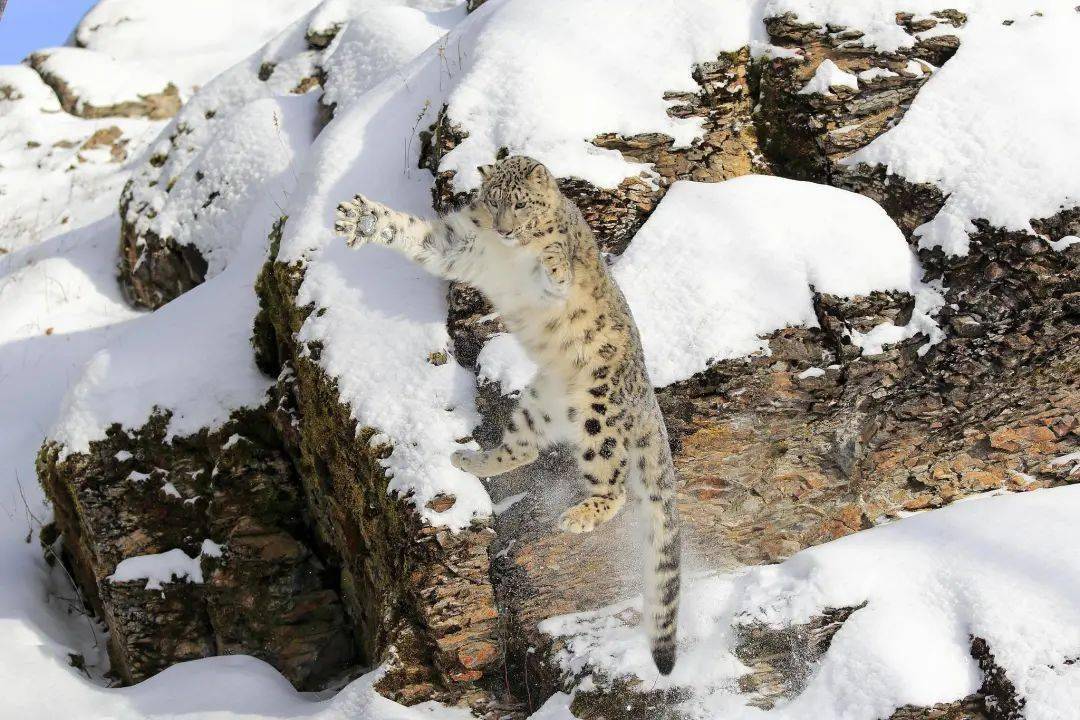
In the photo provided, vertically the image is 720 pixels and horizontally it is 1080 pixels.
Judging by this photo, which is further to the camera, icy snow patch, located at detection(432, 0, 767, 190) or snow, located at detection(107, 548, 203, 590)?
snow, located at detection(107, 548, 203, 590)

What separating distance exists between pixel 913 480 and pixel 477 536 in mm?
3123

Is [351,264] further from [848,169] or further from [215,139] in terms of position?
[215,139]

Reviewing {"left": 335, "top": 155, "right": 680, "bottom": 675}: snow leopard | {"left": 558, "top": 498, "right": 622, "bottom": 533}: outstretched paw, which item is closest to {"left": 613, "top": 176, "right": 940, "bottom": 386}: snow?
{"left": 335, "top": 155, "right": 680, "bottom": 675}: snow leopard

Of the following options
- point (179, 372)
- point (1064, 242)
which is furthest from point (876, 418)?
point (179, 372)

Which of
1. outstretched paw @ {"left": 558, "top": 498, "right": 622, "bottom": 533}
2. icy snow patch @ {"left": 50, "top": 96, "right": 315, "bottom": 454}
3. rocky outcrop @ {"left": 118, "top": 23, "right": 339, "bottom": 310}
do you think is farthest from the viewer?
rocky outcrop @ {"left": 118, "top": 23, "right": 339, "bottom": 310}

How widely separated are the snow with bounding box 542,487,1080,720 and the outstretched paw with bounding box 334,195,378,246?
2766 millimetres

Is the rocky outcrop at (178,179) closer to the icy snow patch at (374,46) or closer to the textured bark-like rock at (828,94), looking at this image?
the icy snow patch at (374,46)

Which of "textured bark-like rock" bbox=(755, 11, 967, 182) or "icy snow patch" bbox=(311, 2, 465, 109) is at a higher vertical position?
"textured bark-like rock" bbox=(755, 11, 967, 182)

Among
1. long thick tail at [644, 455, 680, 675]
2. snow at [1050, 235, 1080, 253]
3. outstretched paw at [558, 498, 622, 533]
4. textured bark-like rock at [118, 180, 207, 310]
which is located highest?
outstretched paw at [558, 498, 622, 533]

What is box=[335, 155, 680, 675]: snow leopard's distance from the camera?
485 centimetres

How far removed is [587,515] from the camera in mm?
4801

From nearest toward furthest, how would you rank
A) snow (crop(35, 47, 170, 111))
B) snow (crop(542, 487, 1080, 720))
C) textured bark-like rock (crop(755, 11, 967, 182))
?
snow (crop(542, 487, 1080, 720)) < textured bark-like rock (crop(755, 11, 967, 182)) < snow (crop(35, 47, 170, 111))

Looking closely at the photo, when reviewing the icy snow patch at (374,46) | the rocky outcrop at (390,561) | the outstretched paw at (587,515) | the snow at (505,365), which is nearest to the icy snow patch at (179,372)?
the rocky outcrop at (390,561)

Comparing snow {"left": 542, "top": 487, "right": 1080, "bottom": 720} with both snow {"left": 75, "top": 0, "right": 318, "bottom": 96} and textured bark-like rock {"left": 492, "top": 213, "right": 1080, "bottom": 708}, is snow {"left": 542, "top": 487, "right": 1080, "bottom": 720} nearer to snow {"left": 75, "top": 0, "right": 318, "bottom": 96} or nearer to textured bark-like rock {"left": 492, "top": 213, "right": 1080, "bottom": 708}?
textured bark-like rock {"left": 492, "top": 213, "right": 1080, "bottom": 708}
